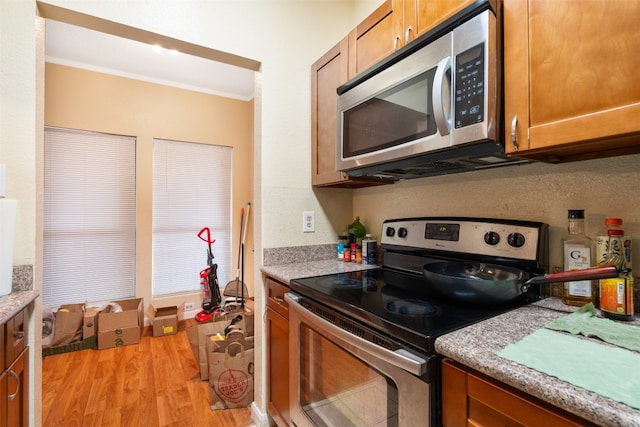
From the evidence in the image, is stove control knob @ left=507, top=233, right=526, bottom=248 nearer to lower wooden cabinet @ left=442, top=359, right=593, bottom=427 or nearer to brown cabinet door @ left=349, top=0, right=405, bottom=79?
lower wooden cabinet @ left=442, top=359, right=593, bottom=427

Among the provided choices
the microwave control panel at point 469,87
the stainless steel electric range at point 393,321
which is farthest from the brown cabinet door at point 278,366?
the microwave control panel at point 469,87

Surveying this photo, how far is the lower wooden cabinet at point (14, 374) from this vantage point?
3.10 feet

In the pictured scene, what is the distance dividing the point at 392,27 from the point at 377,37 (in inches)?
3.5

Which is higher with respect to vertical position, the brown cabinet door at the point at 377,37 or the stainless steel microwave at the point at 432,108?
the brown cabinet door at the point at 377,37

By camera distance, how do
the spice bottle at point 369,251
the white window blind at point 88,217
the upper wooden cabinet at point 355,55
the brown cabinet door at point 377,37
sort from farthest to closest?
the white window blind at point 88,217, the spice bottle at point 369,251, the brown cabinet door at point 377,37, the upper wooden cabinet at point 355,55

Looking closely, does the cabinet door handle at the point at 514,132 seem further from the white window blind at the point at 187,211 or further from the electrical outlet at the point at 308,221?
the white window blind at the point at 187,211

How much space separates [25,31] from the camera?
3.95ft

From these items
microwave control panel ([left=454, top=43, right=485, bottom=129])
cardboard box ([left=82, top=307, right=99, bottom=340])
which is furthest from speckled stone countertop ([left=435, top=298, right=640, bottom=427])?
cardboard box ([left=82, top=307, right=99, bottom=340])

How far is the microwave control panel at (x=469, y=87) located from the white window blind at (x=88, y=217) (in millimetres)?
3376

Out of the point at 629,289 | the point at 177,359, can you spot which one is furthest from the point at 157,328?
the point at 629,289

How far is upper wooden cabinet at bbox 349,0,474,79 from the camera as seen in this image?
1.08m

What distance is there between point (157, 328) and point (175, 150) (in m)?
1.95

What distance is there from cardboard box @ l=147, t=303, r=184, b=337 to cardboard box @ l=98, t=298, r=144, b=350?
0.16 meters

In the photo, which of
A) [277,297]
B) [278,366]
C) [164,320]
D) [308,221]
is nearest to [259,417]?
[278,366]
